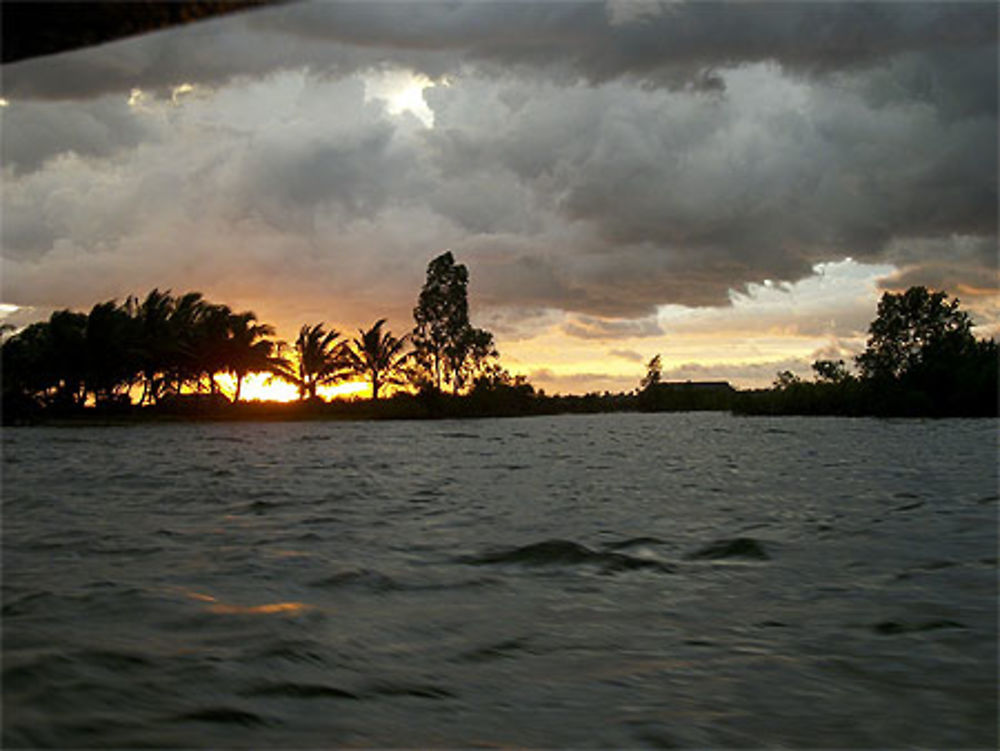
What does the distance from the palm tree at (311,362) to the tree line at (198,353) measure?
71 millimetres

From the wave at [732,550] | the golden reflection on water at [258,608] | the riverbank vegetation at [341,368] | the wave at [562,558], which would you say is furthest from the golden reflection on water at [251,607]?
the riverbank vegetation at [341,368]

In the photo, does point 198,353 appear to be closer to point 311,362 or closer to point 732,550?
point 311,362

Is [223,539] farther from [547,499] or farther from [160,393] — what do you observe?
[160,393]

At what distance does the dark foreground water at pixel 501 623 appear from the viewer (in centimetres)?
302

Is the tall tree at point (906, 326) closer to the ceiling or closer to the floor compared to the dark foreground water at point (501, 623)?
closer to the ceiling

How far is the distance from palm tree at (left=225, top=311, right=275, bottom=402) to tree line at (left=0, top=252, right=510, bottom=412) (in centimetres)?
7

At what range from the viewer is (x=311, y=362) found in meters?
56.3

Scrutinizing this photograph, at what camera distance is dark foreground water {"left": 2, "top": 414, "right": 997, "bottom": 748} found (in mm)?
3016

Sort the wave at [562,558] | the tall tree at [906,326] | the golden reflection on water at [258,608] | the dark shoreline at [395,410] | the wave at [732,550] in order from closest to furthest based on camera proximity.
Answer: the golden reflection on water at [258,608] → the wave at [562,558] → the wave at [732,550] → the dark shoreline at [395,410] → the tall tree at [906,326]

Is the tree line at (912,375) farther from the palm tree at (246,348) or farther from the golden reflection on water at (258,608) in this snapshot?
the golden reflection on water at (258,608)

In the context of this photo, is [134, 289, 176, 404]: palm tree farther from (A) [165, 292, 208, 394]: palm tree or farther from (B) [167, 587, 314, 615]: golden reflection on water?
(B) [167, 587, 314, 615]: golden reflection on water

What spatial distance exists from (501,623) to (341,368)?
182 ft

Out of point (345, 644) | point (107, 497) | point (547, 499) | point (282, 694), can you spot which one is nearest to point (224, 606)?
point (345, 644)

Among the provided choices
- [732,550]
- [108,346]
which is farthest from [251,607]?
[108,346]
